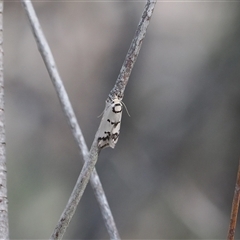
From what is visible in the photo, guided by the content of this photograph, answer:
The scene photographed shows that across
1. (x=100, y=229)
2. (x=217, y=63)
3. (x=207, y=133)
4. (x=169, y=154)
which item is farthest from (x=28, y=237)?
(x=217, y=63)

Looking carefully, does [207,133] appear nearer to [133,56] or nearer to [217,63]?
[217,63]

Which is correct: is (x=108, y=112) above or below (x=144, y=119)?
above

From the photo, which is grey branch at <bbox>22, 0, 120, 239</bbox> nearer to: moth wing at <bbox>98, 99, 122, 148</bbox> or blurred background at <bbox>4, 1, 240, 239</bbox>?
moth wing at <bbox>98, 99, 122, 148</bbox>

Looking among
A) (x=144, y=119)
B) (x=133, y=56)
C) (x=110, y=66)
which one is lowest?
(x=144, y=119)

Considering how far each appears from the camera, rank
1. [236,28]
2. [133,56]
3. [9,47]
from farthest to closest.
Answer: [9,47] < [236,28] < [133,56]

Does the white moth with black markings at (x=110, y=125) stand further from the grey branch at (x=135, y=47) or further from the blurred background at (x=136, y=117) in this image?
the blurred background at (x=136, y=117)

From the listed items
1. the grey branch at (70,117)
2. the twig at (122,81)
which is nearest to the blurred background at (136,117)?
the grey branch at (70,117)
